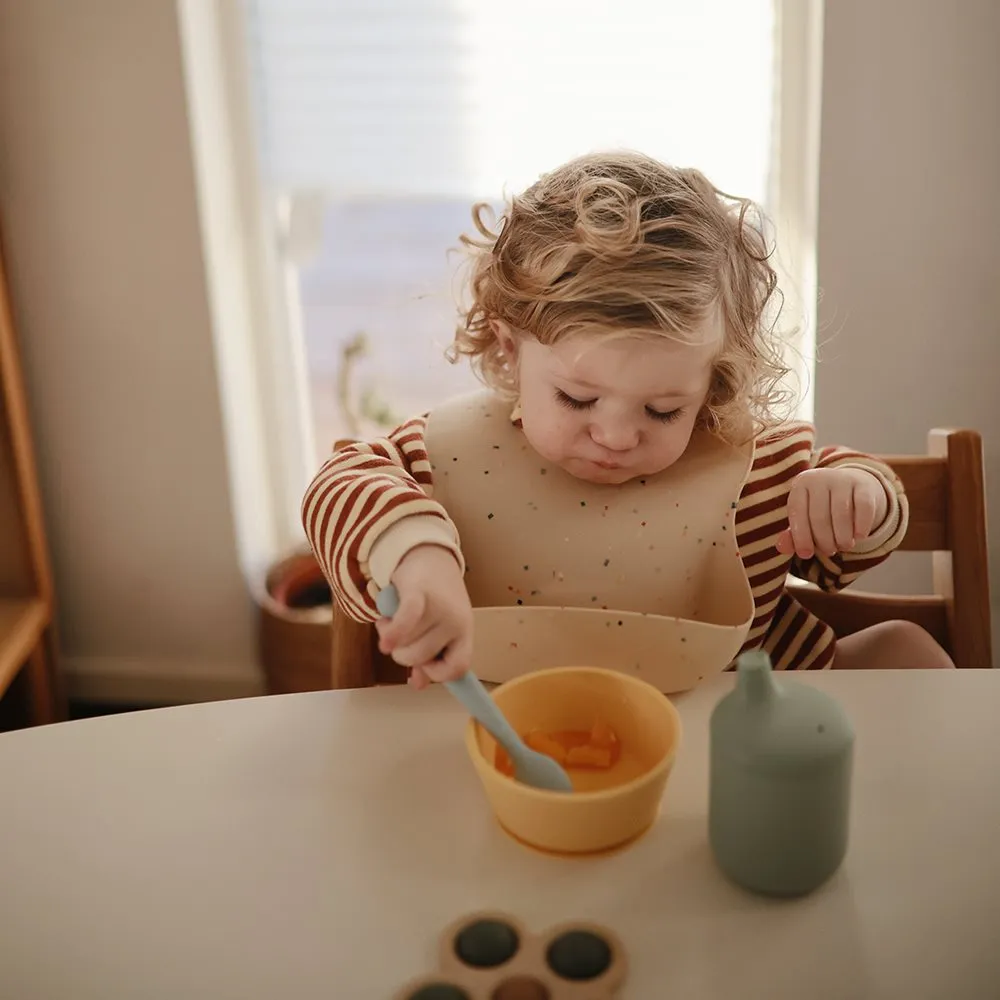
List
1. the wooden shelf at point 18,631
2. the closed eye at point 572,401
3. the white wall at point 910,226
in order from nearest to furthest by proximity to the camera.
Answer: the closed eye at point 572,401 < the white wall at point 910,226 < the wooden shelf at point 18,631

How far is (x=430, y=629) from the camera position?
0.69 m

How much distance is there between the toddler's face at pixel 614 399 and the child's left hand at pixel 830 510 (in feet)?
0.39

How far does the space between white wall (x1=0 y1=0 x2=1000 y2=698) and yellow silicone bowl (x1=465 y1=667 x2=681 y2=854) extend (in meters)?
1.09

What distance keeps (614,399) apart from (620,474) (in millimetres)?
110

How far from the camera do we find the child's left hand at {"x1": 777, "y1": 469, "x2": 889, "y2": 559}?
2.88 ft

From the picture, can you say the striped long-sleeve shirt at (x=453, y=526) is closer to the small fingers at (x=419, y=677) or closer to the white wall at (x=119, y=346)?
the small fingers at (x=419, y=677)

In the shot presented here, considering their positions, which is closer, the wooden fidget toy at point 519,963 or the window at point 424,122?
the wooden fidget toy at point 519,963

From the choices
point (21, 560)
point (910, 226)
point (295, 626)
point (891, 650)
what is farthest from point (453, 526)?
point (21, 560)

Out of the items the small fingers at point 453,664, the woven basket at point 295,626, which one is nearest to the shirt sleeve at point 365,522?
the small fingers at point 453,664

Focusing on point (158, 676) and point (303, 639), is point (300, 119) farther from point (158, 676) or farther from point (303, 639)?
point (158, 676)

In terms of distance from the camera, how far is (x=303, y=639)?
5.78 feet

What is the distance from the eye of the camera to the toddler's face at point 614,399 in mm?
862

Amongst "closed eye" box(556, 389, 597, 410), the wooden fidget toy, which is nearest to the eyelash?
"closed eye" box(556, 389, 597, 410)

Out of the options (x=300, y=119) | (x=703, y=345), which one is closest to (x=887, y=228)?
(x=703, y=345)
